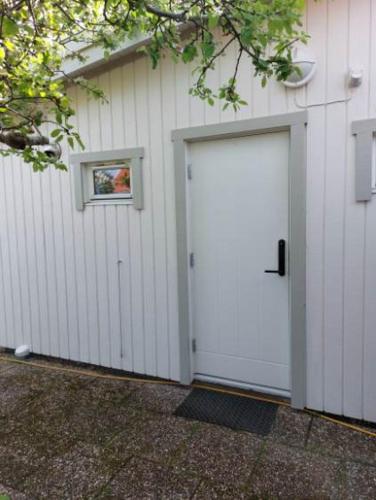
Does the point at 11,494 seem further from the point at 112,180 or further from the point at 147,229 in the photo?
the point at 112,180

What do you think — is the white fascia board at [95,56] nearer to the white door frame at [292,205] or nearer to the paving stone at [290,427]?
the white door frame at [292,205]

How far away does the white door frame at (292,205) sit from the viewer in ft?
8.73

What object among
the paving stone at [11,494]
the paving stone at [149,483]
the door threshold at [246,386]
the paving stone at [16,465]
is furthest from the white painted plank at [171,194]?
the paving stone at [11,494]

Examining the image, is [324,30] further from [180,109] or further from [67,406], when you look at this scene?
[67,406]

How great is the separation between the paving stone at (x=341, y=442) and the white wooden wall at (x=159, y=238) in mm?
172

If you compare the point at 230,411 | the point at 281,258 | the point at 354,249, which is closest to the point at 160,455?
the point at 230,411

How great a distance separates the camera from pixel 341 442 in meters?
2.45

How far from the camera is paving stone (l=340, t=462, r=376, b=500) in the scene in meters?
2.01

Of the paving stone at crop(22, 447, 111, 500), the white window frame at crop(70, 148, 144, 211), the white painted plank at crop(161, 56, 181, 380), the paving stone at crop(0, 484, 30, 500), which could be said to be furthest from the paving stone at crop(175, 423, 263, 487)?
the white window frame at crop(70, 148, 144, 211)

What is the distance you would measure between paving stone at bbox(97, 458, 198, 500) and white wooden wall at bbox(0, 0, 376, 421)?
44.1 inches

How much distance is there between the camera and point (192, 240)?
10.6 ft

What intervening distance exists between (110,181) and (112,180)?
0.03 metres

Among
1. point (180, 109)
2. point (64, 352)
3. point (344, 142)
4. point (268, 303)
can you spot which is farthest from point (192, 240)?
point (64, 352)

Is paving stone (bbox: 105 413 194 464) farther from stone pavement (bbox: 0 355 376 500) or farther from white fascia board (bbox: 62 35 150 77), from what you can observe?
white fascia board (bbox: 62 35 150 77)
